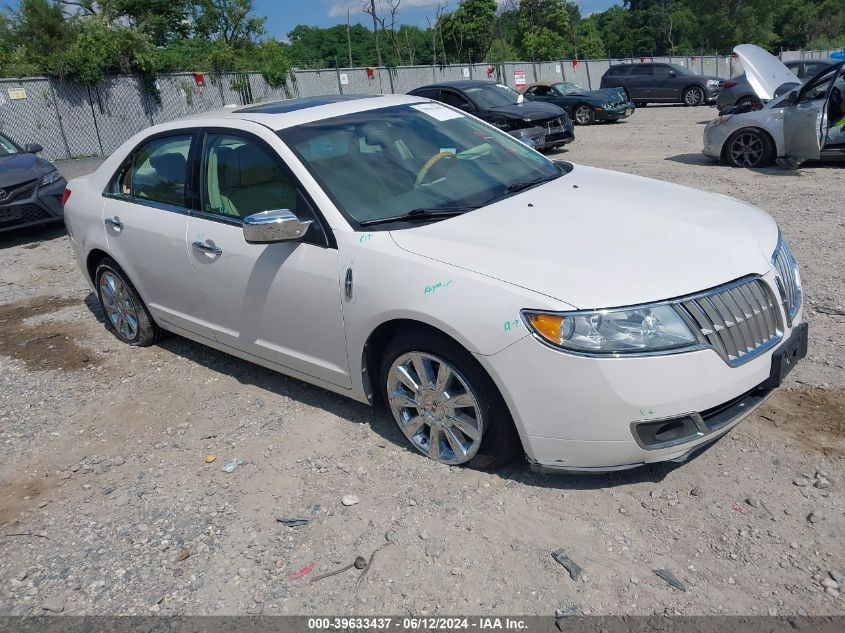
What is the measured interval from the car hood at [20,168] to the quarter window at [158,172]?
527cm

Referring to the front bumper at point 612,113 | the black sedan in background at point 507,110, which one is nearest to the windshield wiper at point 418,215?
the black sedan in background at point 507,110

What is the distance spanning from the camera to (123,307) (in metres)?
5.41

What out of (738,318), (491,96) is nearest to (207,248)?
(738,318)

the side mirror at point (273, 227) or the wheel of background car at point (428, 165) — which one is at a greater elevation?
the wheel of background car at point (428, 165)

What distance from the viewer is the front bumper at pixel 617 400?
110 inches

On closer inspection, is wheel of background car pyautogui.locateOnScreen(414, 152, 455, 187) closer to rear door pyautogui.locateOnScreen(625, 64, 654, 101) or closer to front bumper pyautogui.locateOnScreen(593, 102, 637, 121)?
front bumper pyautogui.locateOnScreen(593, 102, 637, 121)

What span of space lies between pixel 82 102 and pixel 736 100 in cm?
1827

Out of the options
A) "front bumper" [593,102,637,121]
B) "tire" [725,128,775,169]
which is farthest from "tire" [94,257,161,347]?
"front bumper" [593,102,637,121]

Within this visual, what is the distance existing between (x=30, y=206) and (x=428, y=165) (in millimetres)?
7473

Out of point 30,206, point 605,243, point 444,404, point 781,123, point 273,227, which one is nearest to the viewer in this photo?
point 605,243

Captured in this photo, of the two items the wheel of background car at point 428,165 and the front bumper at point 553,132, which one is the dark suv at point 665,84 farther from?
the wheel of background car at point 428,165

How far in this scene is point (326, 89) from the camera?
2578 cm

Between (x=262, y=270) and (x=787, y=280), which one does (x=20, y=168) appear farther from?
(x=787, y=280)

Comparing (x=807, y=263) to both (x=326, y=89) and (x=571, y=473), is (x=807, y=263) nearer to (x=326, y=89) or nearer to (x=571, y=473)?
(x=571, y=473)
